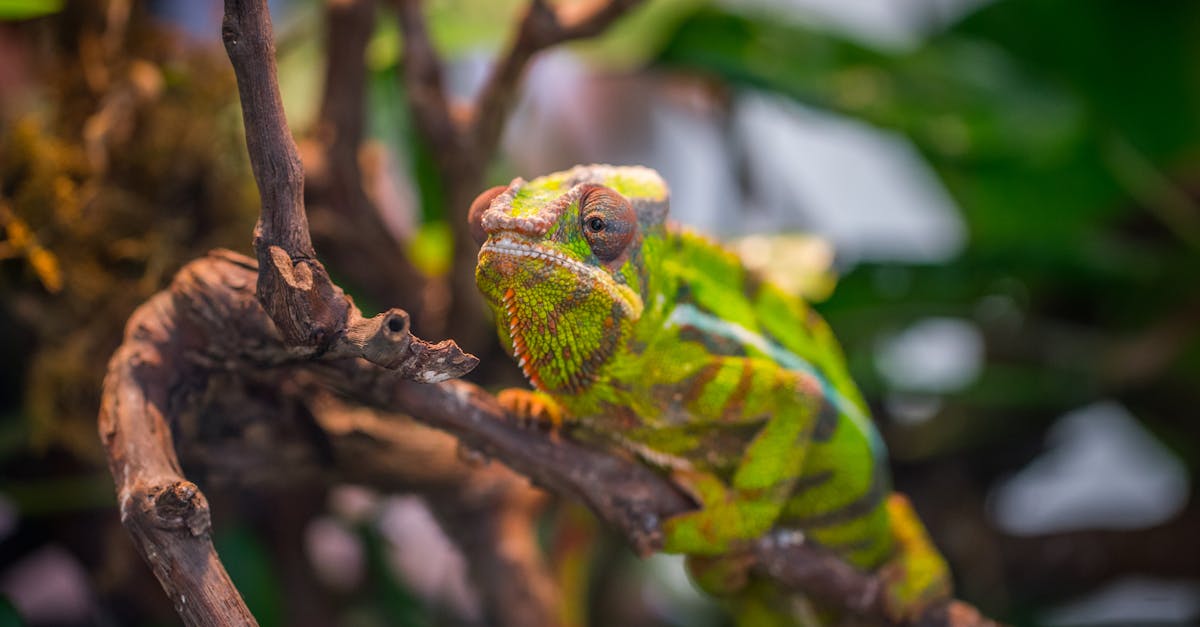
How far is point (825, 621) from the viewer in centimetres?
179

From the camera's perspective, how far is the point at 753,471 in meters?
1.41

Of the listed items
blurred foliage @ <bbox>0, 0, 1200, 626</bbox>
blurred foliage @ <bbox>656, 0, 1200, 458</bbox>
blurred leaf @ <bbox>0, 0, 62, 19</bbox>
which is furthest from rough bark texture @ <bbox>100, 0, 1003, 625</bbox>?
blurred foliage @ <bbox>656, 0, 1200, 458</bbox>

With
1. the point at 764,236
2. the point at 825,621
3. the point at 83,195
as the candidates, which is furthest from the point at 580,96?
the point at 825,621

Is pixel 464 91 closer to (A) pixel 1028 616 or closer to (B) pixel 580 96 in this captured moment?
(B) pixel 580 96

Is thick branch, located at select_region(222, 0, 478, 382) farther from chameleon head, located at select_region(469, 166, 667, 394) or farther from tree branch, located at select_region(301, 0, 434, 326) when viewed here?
tree branch, located at select_region(301, 0, 434, 326)

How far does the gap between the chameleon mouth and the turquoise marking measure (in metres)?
0.14

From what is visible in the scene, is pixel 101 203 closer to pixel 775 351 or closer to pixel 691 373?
pixel 691 373

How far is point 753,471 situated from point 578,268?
460mm

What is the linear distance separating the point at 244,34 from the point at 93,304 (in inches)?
41.1

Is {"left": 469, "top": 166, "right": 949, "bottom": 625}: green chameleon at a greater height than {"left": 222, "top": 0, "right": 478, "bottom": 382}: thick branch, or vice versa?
{"left": 222, "top": 0, "right": 478, "bottom": 382}: thick branch

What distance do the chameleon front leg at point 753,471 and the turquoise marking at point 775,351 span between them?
7 centimetres

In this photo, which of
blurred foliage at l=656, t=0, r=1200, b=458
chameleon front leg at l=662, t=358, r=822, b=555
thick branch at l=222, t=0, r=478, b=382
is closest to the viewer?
thick branch at l=222, t=0, r=478, b=382

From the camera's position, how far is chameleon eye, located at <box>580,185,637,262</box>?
1.25 meters

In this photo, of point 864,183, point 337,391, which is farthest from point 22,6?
point 864,183
